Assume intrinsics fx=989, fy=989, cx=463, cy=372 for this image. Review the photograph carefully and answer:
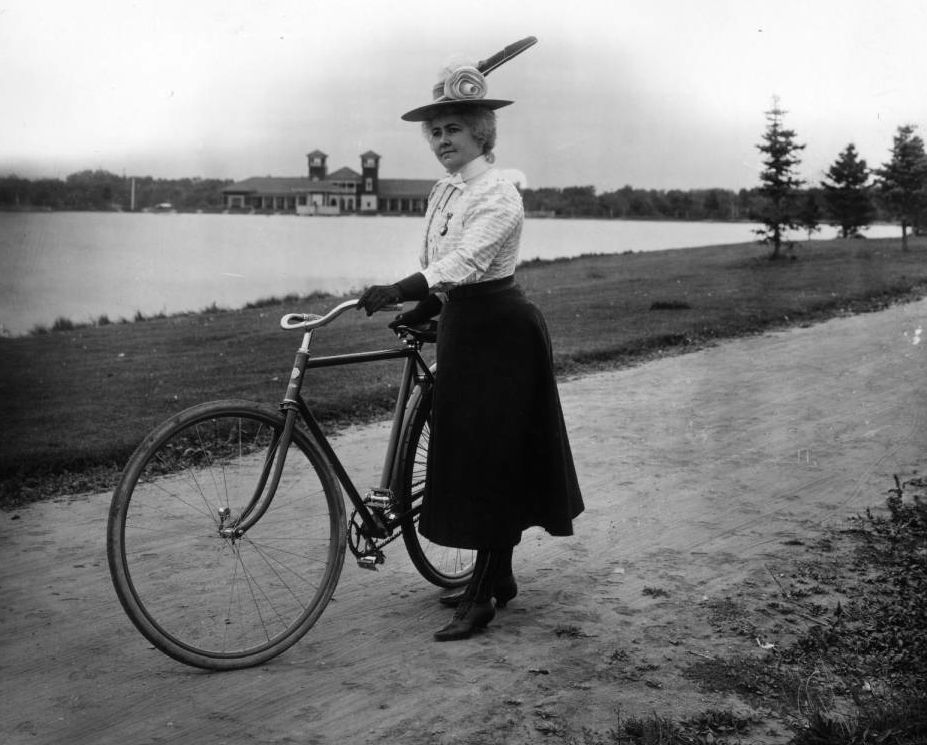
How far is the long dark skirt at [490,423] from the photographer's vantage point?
3.71 meters

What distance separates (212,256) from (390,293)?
33095 millimetres

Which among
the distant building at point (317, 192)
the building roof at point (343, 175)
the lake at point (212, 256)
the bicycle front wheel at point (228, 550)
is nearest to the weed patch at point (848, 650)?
the bicycle front wheel at point (228, 550)

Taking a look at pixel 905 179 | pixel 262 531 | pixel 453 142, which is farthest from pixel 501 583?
pixel 905 179

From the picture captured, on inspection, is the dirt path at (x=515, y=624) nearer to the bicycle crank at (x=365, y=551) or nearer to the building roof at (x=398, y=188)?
the bicycle crank at (x=365, y=551)

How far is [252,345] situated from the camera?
44.7ft

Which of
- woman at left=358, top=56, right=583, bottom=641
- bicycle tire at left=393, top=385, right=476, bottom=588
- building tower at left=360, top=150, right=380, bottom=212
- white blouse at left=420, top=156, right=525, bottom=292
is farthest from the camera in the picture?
building tower at left=360, top=150, right=380, bottom=212

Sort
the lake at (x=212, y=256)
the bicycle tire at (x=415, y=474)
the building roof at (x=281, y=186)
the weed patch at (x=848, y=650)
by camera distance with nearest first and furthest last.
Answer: the weed patch at (x=848, y=650), the bicycle tire at (x=415, y=474), the lake at (x=212, y=256), the building roof at (x=281, y=186)

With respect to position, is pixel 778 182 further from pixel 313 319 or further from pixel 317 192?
pixel 313 319

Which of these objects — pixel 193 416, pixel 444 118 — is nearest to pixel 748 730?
pixel 193 416

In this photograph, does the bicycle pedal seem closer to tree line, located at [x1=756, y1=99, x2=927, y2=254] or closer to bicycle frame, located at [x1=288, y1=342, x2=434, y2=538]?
bicycle frame, located at [x1=288, y1=342, x2=434, y2=538]

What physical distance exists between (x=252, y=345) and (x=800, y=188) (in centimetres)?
2439

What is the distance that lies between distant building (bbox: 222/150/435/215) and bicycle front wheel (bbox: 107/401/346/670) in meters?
21.3

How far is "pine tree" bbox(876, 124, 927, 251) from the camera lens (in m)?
25.5

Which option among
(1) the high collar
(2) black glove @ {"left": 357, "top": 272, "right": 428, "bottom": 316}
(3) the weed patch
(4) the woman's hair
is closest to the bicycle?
(2) black glove @ {"left": 357, "top": 272, "right": 428, "bottom": 316}
